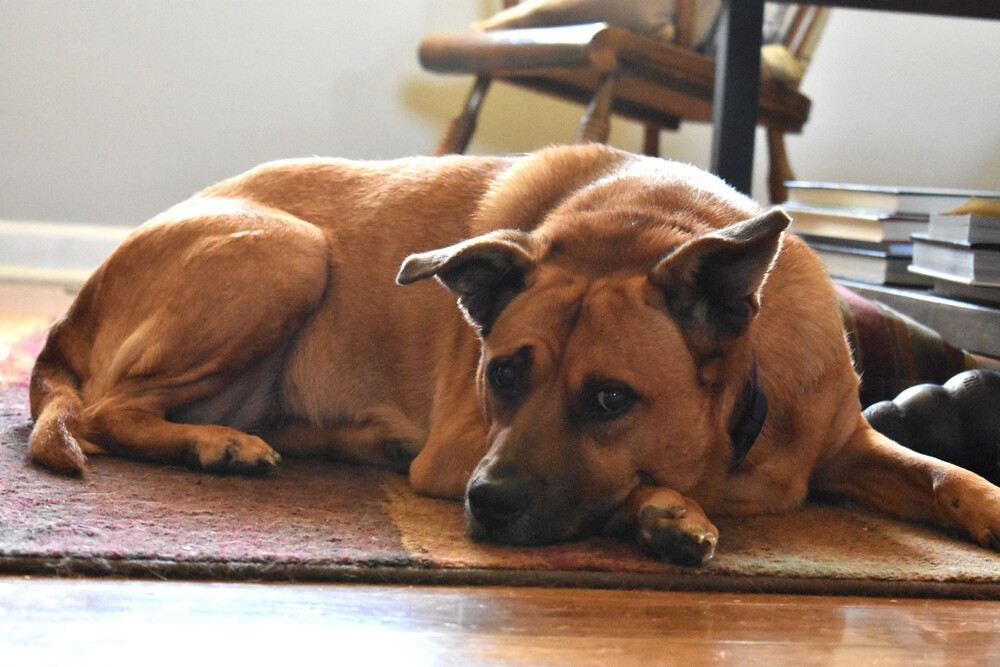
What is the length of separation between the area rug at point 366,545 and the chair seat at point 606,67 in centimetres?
186

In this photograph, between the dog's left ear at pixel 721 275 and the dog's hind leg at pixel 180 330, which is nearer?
the dog's left ear at pixel 721 275

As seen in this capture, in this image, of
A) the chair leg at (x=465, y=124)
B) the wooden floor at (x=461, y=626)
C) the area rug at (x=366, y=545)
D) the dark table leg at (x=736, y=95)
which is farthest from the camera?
the chair leg at (x=465, y=124)

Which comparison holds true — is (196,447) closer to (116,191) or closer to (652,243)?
(652,243)

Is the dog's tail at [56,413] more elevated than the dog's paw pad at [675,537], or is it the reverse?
the dog's paw pad at [675,537]

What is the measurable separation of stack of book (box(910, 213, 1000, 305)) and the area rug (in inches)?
36.8

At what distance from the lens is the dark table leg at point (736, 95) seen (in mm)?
2645

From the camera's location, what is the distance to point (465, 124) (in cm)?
411

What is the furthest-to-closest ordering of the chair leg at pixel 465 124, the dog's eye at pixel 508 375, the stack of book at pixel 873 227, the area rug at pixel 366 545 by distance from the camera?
the chair leg at pixel 465 124 < the stack of book at pixel 873 227 < the dog's eye at pixel 508 375 < the area rug at pixel 366 545

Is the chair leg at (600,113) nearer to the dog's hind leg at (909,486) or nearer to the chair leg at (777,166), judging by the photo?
the chair leg at (777,166)

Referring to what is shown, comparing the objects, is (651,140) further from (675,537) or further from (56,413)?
(675,537)

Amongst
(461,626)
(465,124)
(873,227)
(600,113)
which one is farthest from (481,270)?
(465,124)

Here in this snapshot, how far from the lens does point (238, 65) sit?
4.38 metres

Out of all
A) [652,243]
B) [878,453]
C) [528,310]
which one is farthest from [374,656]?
[878,453]

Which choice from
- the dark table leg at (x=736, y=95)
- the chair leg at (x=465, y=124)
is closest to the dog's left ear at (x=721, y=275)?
the dark table leg at (x=736, y=95)
